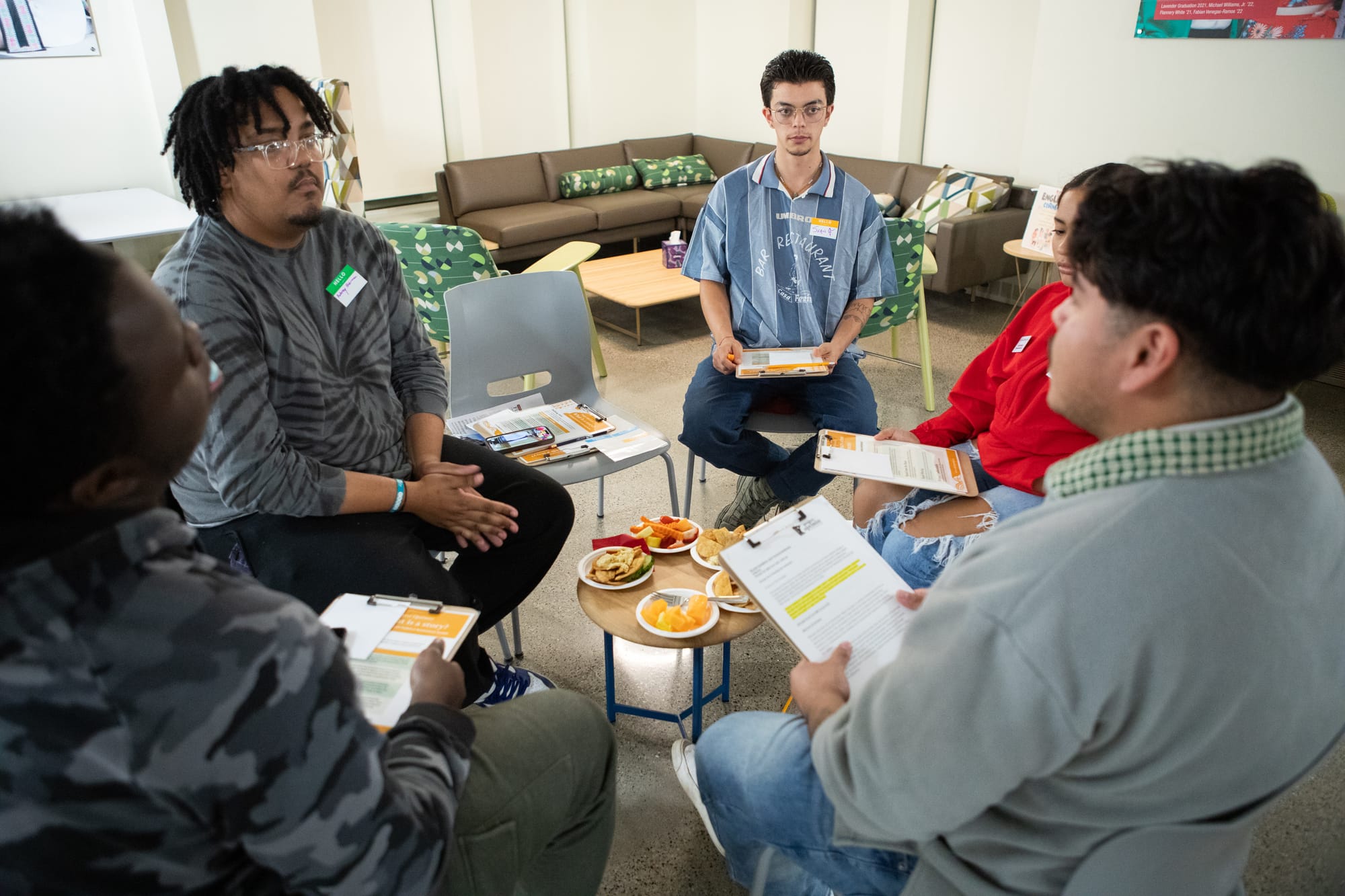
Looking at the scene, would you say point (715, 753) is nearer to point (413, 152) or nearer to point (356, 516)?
point (356, 516)

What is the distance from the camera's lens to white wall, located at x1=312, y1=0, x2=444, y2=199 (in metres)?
6.03

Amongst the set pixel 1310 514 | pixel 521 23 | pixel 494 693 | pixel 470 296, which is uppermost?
pixel 521 23

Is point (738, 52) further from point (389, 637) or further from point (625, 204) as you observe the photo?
point (389, 637)

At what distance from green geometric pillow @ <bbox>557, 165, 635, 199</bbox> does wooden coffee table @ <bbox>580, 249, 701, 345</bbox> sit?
1395mm

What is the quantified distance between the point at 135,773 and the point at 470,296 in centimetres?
195

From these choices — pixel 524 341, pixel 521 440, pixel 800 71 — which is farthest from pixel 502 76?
pixel 521 440

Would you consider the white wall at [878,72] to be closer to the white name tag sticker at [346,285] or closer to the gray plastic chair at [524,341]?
the gray plastic chair at [524,341]

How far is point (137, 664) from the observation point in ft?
2.48

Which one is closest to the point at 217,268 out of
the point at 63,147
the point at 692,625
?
the point at 692,625

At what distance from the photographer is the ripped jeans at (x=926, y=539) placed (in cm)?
192

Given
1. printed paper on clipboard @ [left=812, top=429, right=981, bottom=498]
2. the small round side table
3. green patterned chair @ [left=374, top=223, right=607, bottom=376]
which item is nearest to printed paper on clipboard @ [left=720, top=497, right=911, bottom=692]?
printed paper on clipboard @ [left=812, top=429, right=981, bottom=498]

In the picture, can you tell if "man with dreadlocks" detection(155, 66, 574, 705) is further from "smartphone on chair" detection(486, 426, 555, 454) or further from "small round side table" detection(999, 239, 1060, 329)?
"small round side table" detection(999, 239, 1060, 329)

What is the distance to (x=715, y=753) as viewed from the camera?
1.36 meters

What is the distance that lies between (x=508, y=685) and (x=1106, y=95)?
15.9 ft
